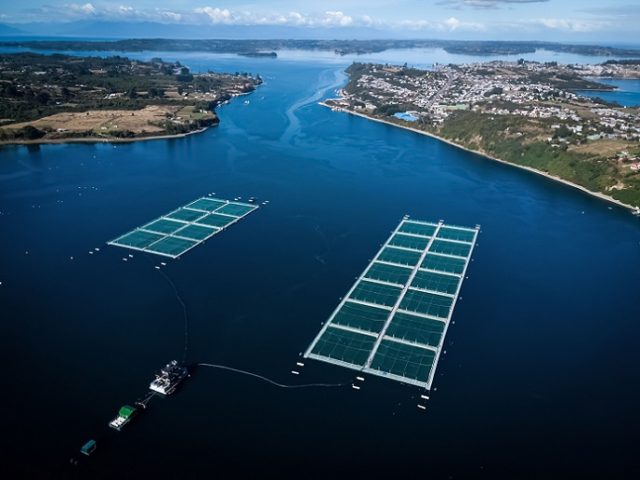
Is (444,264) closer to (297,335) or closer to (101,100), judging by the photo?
(297,335)

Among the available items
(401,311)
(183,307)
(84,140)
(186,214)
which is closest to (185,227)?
(186,214)

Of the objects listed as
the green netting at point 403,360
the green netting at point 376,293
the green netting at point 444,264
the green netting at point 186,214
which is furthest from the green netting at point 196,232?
the green netting at point 403,360

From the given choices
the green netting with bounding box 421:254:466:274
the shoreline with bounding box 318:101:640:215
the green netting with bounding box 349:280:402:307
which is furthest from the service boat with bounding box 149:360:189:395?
the shoreline with bounding box 318:101:640:215

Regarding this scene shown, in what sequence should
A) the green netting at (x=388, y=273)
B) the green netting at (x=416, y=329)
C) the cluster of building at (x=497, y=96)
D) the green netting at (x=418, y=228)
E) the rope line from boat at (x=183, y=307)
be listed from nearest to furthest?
the rope line from boat at (x=183, y=307) < the green netting at (x=416, y=329) < the green netting at (x=388, y=273) < the green netting at (x=418, y=228) < the cluster of building at (x=497, y=96)

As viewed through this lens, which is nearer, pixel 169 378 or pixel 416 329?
pixel 169 378

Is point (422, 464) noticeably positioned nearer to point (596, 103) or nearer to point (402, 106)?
point (402, 106)

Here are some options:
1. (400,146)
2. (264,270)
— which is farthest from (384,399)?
(400,146)

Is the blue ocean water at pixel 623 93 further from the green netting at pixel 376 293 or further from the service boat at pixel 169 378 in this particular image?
the service boat at pixel 169 378
